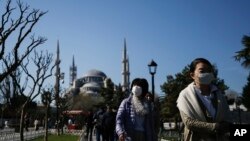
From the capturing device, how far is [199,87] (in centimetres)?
430

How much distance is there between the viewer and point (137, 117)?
625 cm

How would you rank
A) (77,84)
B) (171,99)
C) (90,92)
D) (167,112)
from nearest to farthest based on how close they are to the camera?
(171,99) → (167,112) → (90,92) → (77,84)

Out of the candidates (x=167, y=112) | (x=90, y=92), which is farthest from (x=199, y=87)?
(x=90, y=92)

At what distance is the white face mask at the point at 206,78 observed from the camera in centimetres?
420

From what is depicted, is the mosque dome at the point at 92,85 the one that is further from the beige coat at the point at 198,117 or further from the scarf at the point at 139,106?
the beige coat at the point at 198,117

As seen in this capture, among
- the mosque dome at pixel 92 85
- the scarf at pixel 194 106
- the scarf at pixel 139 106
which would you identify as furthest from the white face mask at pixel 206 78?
the mosque dome at pixel 92 85

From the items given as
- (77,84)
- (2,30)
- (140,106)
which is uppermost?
(77,84)

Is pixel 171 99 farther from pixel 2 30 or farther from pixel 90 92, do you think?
pixel 90 92

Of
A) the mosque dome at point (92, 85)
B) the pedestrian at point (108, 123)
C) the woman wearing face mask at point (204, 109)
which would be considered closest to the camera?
the woman wearing face mask at point (204, 109)

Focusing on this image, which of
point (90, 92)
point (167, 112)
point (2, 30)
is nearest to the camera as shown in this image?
point (2, 30)

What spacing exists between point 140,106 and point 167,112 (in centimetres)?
3800

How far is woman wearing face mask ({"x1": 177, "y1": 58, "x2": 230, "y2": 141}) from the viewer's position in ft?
13.2

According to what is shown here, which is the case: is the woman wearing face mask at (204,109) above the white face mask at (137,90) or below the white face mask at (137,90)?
below

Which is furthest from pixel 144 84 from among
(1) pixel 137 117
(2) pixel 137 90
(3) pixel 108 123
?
(3) pixel 108 123
